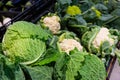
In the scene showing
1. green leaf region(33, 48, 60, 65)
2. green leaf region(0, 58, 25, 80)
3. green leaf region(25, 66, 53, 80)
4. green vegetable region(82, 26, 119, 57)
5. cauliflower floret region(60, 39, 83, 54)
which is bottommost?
green vegetable region(82, 26, 119, 57)

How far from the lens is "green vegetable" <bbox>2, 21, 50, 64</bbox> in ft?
4.47

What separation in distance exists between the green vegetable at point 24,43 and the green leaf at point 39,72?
0.16 ft

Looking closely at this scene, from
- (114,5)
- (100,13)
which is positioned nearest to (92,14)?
(100,13)

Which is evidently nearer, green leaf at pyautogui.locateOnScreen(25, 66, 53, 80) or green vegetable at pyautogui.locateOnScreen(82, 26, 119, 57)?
green leaf at pyautogui.locateOnScreen(25, 66, 53, 80)

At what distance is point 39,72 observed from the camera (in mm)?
1312

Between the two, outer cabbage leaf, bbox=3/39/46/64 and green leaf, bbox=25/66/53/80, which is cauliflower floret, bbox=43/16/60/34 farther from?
green leaf, bbox=25/66/53/80

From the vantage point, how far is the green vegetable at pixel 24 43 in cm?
136

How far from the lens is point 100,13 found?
2037 millimetres

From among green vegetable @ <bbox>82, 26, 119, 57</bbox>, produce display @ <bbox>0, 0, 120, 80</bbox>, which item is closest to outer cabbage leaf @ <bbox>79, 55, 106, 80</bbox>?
produce display @ <bbox>0, 0, 120, 80</bbox>

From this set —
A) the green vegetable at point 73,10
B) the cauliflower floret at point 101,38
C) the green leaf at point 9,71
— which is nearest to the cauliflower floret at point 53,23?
the green vegetable at point 73,10

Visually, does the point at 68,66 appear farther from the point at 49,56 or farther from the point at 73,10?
the point at 73,10

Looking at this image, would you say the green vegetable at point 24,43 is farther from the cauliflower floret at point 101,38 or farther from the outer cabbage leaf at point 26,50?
the cauliflower floret at point 101,38

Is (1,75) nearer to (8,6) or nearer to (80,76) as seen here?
(80,76)

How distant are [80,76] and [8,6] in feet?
4.23
